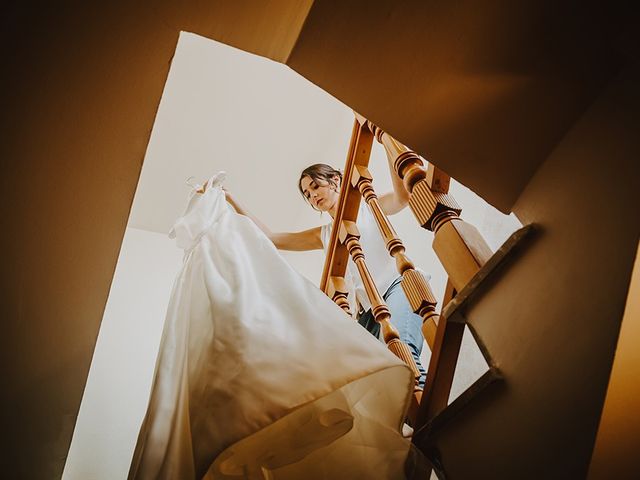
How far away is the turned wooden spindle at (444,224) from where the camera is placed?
4.39 ft

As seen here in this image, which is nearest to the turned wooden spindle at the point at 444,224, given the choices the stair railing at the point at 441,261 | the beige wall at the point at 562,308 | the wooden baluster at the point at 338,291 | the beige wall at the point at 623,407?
the stair railing at the point at 441,261

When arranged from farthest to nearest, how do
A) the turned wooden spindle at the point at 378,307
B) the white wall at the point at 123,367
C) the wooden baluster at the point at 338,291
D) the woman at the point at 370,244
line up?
the white wall at the point at 123,367
the woman at the point at 370,244
the wooden baluster at the point at 338,291
the turned wooden spindle at the point at 378,307

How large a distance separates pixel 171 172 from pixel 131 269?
950mm

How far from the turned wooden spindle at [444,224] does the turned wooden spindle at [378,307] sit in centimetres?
33

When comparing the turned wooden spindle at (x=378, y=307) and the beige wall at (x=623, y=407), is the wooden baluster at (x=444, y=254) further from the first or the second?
the beige wall at (x=623, y=407)

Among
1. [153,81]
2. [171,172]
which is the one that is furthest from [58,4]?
[171,172]

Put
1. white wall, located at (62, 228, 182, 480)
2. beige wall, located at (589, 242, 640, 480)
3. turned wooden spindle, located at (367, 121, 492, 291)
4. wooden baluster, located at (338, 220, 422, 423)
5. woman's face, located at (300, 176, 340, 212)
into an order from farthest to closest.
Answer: woman's face, located at (300, 176, 340, 212) → white wall, located at (62, 228, 182, 480) → wooden baluster, located at (338, 220, 422, 423) → turned wooden spindle, located at (367, 121, 492, 291) → beige wall, located at (589, 242, 640, 480)

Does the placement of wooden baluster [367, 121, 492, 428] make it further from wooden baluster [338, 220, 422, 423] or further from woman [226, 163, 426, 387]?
woman [226, 163, 426, 387]

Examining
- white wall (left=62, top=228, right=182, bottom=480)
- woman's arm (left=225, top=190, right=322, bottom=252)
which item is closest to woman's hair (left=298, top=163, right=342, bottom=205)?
woman's arm (left=225, top=190, right=322, bottom=252)

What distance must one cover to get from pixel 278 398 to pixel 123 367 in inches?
93.3

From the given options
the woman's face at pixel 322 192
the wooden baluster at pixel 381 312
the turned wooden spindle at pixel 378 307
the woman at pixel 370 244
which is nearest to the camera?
the wooden baluster at pixel 381 312

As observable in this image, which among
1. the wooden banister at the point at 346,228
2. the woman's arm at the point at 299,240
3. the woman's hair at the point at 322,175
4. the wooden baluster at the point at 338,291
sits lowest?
the wooden baluster at the point at 338,291

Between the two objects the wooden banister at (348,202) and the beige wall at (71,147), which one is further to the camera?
the wooden banister at (348,202)

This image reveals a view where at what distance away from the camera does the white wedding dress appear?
1147mm
